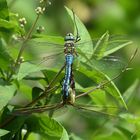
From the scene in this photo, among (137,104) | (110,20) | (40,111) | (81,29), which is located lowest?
(137,104)

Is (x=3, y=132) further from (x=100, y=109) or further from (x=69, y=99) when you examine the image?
(x=100, y=109)

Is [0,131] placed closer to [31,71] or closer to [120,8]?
[31,71]

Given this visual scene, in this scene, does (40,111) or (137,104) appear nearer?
(40,111)

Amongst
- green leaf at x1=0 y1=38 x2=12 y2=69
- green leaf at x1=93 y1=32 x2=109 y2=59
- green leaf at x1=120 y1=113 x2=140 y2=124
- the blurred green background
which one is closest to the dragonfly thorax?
green leaf at x1=93 y1=32 x2=109 y2=59

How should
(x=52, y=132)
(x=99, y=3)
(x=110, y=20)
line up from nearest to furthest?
(x=52, y=132) < (x=110, y=20) < (x=99, y=3)

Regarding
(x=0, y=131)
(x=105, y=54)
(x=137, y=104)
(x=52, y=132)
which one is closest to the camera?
(x=0, y=131)

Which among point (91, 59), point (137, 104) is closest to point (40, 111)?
point (91, 59)

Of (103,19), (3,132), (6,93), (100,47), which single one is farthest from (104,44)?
A: (103,19)
